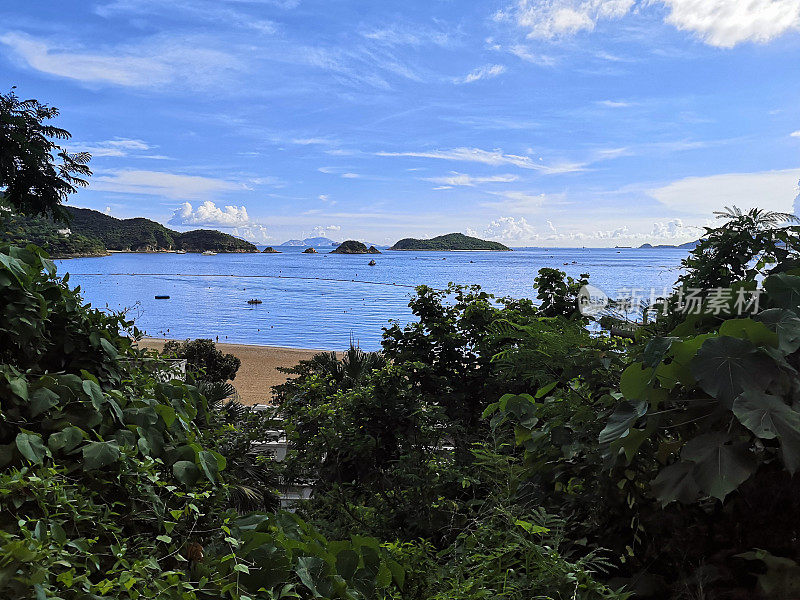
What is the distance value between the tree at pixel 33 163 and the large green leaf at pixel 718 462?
30.2ft

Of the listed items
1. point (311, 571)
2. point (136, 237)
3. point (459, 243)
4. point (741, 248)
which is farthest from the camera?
point (459, 243)

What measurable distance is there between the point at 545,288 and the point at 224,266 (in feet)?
457

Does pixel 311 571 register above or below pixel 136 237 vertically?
below

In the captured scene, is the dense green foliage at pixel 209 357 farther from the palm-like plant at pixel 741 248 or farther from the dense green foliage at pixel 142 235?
the dense green foliage at pixel 142 235

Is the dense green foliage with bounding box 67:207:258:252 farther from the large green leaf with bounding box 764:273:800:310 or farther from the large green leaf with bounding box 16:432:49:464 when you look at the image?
the large green leaf with bounding box 764:273:800:310

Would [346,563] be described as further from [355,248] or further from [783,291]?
[355,248]

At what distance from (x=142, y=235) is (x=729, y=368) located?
427ft

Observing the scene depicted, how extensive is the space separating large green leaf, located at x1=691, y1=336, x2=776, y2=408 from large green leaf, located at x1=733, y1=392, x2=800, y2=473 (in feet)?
Result: 0.18

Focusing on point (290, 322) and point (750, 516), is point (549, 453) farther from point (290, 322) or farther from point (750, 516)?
point (290, 322)

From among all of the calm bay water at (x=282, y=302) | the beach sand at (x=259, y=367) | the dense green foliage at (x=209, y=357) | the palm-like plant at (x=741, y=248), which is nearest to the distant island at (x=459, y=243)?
the calm bay water at (x=282, y=302)

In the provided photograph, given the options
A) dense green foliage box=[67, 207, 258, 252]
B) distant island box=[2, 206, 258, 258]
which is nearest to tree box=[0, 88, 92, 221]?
distant island box=[2, 206, 258, 258]

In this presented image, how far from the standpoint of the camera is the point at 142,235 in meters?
118

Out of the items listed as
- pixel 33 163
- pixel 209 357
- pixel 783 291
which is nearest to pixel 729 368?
pixel 783 291

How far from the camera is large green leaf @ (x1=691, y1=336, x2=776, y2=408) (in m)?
1.34
